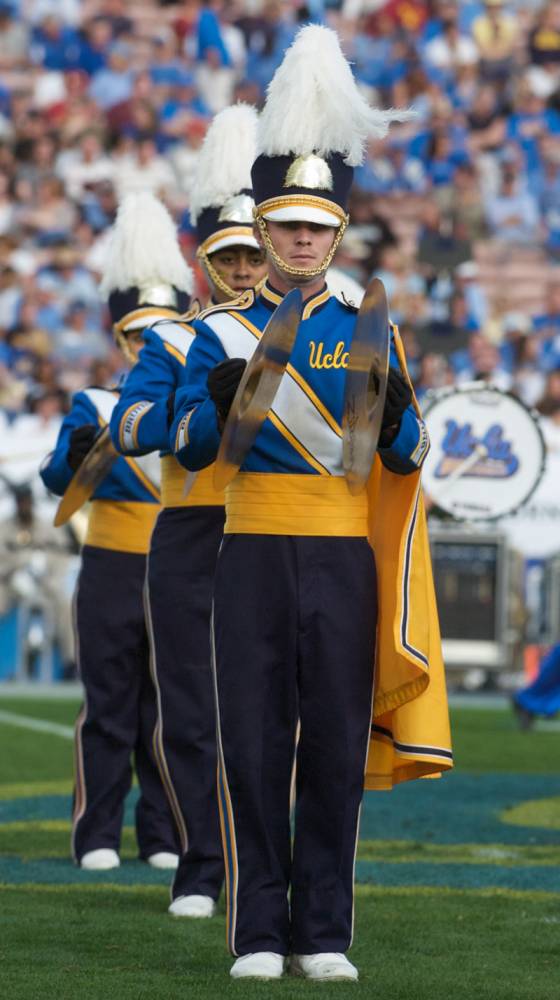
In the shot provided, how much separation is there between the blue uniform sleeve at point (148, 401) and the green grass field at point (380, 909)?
3.97 ft

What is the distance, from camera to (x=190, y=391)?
435 cm

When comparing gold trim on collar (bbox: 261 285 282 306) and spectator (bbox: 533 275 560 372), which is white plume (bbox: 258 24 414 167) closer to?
gold trim on collar (bbox: 261 285 282 306)

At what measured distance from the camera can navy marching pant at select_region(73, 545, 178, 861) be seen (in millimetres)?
6395

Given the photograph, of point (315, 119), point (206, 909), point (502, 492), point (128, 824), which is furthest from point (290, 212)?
point (502, 492)

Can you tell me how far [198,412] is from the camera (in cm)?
421

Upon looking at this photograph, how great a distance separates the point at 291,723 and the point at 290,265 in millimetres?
984

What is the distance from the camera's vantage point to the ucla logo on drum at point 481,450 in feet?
31.9

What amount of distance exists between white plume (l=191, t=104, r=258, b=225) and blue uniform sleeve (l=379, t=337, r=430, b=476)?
68.7 inches

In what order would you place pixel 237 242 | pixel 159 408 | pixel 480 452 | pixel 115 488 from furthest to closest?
pixel 480 452
pixel 115 488
pixel 237 242
pixel 159 408

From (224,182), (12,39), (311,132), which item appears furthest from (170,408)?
(12,39)

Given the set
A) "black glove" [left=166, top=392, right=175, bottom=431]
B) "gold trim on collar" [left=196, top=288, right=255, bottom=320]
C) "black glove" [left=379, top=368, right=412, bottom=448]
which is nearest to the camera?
"black glove" [left=379, top=368, right=412, bottom=448]

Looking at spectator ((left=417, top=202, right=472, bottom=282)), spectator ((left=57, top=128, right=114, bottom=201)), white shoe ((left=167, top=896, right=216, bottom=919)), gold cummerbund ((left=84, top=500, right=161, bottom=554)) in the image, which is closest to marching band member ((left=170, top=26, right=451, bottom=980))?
white shoe ((left=167, top=896, right=216, bottom=919))

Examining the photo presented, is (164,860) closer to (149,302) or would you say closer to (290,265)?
(149,302)

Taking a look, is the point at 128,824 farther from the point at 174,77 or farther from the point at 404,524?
the point at 174,77
